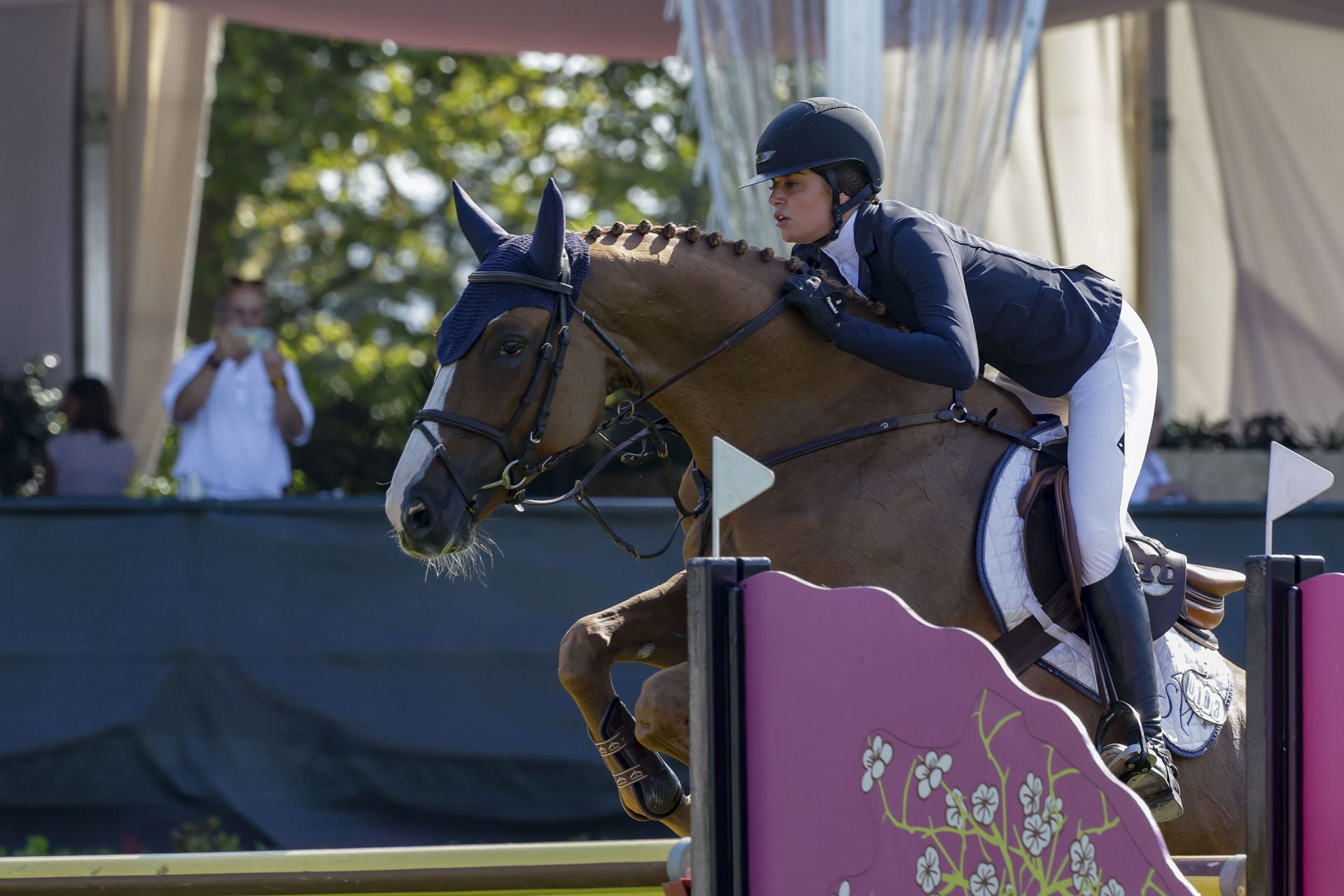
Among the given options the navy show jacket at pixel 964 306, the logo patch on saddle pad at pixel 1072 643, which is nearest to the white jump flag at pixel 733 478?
the navy show jacket at pixel 964 306

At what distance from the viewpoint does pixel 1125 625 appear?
329 cm

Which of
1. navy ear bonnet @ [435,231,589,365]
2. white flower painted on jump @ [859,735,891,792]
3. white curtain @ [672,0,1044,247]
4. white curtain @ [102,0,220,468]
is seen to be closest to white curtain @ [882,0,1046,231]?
white curtain @ [672,0,1044,247]

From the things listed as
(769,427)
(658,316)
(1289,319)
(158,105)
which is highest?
(158,105)

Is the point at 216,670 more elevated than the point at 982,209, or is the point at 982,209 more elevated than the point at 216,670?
the point at 982,209

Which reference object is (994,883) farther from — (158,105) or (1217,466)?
(158,105)

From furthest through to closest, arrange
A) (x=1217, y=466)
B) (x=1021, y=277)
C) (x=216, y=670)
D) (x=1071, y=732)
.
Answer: (x=1217, y=466), (x=216, y=670), (x=1021, y=277), (x=1071, y=732)

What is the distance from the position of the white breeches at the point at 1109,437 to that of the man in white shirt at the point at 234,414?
4.56 m

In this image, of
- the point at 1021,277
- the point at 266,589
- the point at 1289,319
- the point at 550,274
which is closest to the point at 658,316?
the point at 550,274

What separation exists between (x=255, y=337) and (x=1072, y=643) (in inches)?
197

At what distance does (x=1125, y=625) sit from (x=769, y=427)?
82cm

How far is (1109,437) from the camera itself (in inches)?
134

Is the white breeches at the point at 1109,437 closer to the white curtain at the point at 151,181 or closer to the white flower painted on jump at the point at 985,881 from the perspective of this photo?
the white flower painted on jump at the point at 985,881

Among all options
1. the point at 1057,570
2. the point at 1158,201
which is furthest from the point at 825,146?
the point at 1158,201

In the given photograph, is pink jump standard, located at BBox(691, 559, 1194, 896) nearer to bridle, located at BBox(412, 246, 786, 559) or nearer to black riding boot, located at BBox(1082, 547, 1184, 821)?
bridle, located at BBox(412, 246, 786, 559)
